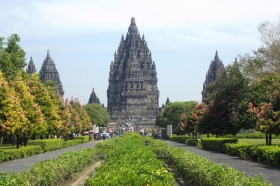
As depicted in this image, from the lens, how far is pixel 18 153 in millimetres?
32031

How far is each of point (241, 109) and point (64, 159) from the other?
1937 centimetres

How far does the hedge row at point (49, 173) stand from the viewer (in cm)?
1142

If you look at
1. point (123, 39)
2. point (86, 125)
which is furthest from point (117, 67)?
point (86, 125)

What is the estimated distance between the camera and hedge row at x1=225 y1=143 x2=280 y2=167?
23.9 m

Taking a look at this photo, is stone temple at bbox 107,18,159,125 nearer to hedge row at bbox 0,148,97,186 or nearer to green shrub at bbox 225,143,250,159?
green shrub at bbox 225,143,250,159

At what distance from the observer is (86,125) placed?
80.7 meters

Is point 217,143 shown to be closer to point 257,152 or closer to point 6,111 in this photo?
point 257,152

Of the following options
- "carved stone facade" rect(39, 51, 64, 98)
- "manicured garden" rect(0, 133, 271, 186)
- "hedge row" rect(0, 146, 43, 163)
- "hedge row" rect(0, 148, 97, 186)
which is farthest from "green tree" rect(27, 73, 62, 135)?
"carved stone facade" rect(39, 51, 64, 98)

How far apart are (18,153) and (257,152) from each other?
14454mm

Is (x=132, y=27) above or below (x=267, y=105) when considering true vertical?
above

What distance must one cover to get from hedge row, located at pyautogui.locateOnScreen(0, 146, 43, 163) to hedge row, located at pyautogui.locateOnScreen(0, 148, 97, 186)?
8.68 m

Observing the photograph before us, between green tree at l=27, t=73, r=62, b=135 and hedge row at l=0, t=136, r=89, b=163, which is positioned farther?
green tree at l=27, t=73, r=62, b=135

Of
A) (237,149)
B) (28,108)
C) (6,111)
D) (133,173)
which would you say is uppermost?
(28,108)

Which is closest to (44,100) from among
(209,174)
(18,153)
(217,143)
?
(18,153)
